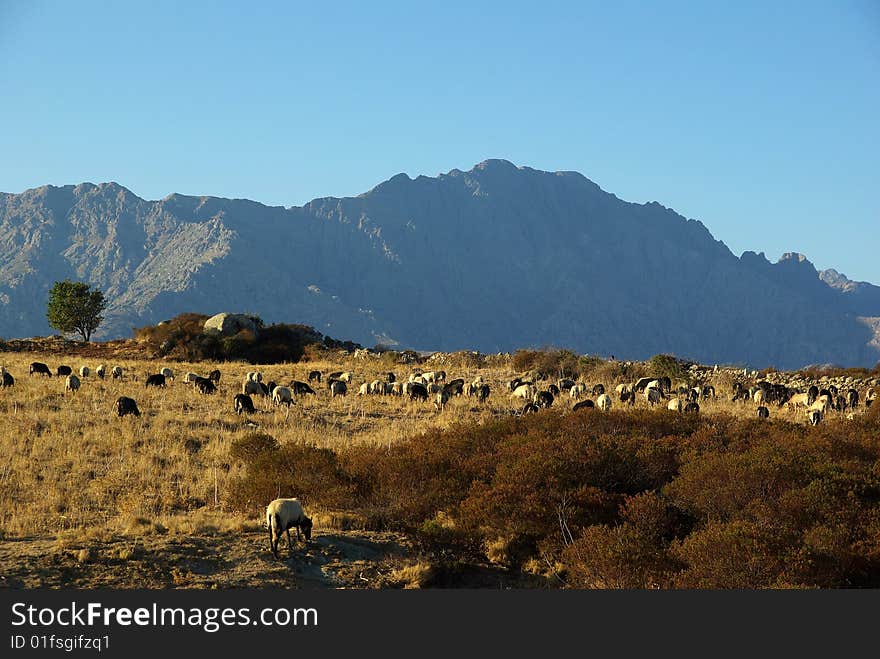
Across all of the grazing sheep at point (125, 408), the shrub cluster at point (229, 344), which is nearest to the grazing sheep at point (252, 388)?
the grazing sheep at point (125, 408)

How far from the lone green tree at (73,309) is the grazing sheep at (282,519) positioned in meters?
65.5

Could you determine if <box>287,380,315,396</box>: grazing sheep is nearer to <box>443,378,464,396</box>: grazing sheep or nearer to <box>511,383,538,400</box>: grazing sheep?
<box>443,378,464,396</box>: grazing sheep

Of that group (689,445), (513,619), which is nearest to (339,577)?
(513,619)

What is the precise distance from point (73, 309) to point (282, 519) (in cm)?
6750

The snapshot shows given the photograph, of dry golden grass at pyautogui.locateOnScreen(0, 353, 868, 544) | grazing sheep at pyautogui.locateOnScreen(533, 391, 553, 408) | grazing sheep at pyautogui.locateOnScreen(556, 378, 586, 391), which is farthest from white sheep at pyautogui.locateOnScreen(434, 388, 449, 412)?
grazing sheep at pyautogui.locateOnScreen(556, 378, 586, 391)

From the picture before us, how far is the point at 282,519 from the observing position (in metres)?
14.5

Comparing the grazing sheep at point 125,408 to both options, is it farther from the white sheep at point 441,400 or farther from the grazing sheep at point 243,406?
the white sheep at point 441,400

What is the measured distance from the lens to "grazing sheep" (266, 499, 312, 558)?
47.2 feet

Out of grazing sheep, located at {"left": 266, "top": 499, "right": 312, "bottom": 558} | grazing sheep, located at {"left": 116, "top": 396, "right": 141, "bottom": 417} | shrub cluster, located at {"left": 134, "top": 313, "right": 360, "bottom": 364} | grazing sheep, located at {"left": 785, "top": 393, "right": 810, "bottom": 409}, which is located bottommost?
grazing sheep, located at {"left": 266, "top": 499, "right": 312, "bottom": 558}

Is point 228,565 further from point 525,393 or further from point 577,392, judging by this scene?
point 577,392

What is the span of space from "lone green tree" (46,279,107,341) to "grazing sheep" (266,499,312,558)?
6550cm

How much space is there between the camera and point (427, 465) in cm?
1903

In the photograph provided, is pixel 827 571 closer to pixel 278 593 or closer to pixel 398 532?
pixel 398 532

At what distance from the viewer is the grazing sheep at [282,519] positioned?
1439 centimetres
